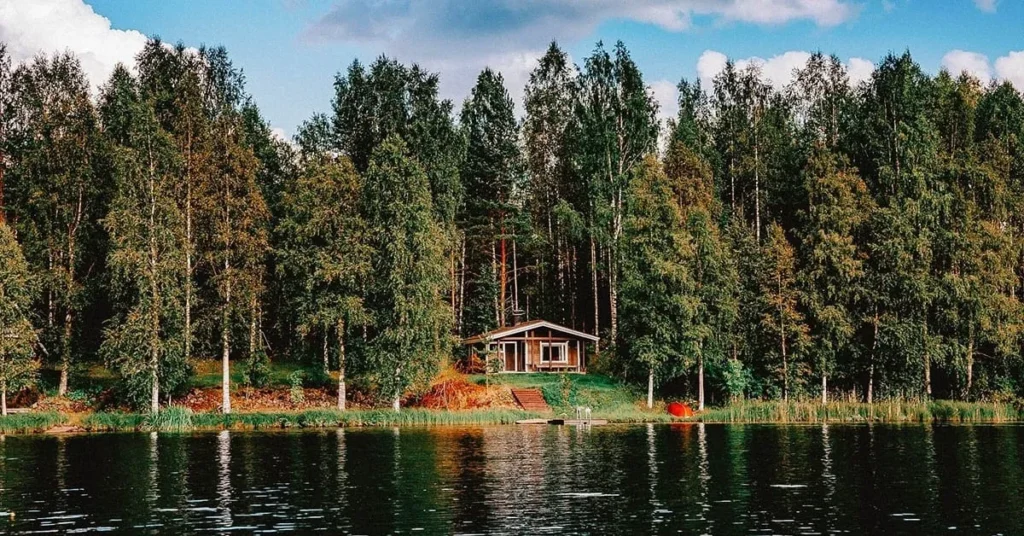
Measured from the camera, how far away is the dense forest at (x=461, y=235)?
60.0m

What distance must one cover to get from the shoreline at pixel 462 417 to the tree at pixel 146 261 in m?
2.42

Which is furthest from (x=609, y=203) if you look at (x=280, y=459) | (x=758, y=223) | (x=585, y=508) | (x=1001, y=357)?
(x=585, y=508)

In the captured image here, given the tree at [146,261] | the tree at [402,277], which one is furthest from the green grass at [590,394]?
the tree at [146,261]

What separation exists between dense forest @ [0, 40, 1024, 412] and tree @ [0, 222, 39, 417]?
0.53 ft

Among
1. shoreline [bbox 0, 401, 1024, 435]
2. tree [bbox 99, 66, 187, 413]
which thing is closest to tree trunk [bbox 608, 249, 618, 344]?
shoreline [bbox 0, 401, 1024, 435]

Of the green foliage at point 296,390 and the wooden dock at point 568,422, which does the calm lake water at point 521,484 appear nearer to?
the wooden dock at point 568,422

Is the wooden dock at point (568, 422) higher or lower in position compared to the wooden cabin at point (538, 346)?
lower

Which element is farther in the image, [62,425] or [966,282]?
[966,282]

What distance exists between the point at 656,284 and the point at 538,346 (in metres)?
16.6

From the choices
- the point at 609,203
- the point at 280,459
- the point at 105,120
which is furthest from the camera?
the point at 609,203

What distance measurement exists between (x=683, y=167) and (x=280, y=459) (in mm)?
42058

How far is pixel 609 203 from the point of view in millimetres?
76188

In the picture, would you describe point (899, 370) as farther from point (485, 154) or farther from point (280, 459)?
point (280, 459)

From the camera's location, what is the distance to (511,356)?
78.4 metres
